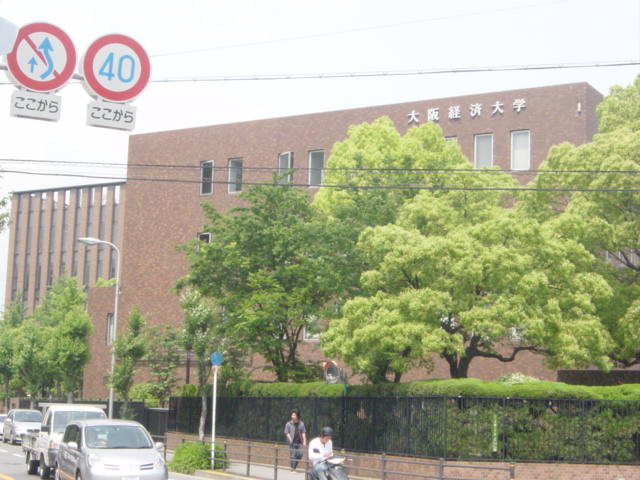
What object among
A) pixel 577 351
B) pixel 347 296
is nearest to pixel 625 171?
pixel 577 351

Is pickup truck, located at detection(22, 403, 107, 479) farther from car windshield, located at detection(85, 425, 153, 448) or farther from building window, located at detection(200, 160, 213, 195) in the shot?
building window, located at detection(200, 160, 213, 195)

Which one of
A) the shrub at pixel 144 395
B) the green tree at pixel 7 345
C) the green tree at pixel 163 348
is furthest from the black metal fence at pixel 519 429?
the green tree at pixel 7 345

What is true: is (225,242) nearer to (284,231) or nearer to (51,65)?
(284,231)

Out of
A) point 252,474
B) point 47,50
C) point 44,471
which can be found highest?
point 47,50

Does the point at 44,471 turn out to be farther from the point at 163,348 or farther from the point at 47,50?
the point at 47,50

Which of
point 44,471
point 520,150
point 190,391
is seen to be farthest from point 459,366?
point 520,150

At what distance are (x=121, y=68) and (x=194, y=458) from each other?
52.9ft

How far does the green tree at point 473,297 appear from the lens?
21.8 meters

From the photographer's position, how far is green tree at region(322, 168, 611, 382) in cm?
2184

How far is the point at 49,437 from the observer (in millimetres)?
22922

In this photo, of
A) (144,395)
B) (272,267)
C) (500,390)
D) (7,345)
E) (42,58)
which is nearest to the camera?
(42,58)

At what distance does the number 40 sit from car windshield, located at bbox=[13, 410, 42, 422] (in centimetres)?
3280

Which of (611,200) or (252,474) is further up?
(611,200)

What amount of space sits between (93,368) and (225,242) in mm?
24613
